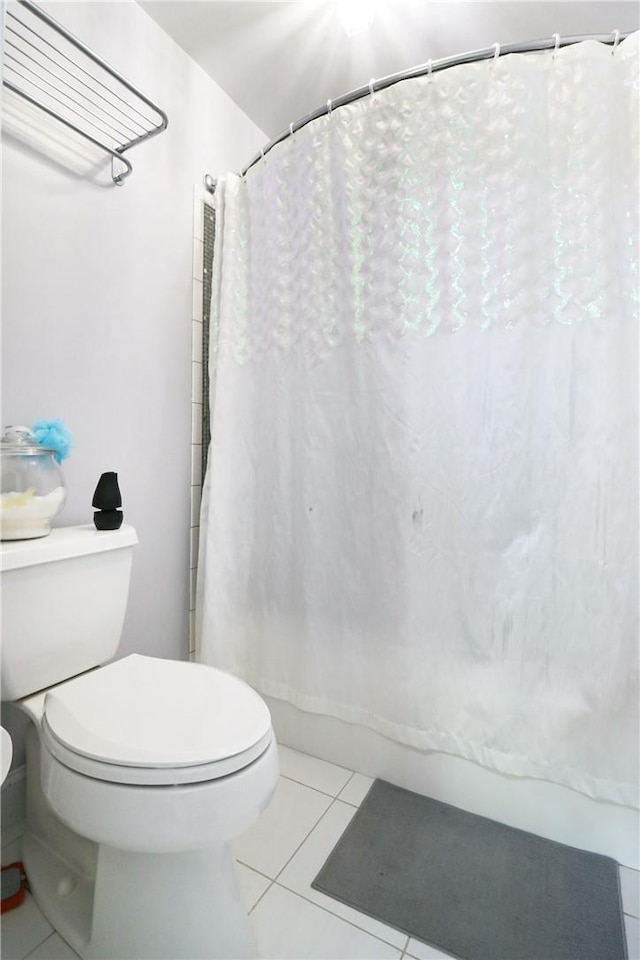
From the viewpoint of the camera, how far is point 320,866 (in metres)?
1.08

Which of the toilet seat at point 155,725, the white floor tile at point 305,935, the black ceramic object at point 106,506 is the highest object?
the black ceramic object at point 106,506

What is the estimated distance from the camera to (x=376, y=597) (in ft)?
4.35

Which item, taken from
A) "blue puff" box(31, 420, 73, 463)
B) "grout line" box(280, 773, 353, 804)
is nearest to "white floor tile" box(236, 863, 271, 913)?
"grout line" box(280, 773, 353, 804)

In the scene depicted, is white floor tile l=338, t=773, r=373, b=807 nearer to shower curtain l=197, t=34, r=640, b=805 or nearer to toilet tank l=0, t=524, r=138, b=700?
shower curtain l=197, t=34, r=640, b=805

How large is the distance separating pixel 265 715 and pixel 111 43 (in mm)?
1774

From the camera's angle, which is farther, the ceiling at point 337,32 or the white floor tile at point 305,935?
the ceiling at point 337,32

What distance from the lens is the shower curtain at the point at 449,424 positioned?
1.05 metres

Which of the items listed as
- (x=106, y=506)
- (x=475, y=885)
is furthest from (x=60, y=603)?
(x=475, y=885)

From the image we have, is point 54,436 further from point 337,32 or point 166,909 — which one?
point 337,32

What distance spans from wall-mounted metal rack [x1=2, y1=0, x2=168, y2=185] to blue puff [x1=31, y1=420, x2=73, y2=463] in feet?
2.40

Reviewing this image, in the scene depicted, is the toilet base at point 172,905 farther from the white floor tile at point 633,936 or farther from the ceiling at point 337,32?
the ceiling at point 337,32

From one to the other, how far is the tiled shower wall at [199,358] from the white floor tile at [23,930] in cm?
76

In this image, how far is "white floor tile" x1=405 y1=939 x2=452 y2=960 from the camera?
2.93 ft

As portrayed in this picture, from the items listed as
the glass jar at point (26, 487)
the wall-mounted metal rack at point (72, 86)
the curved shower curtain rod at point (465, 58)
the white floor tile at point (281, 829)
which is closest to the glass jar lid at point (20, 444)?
the glass jar at point (26, 487)
